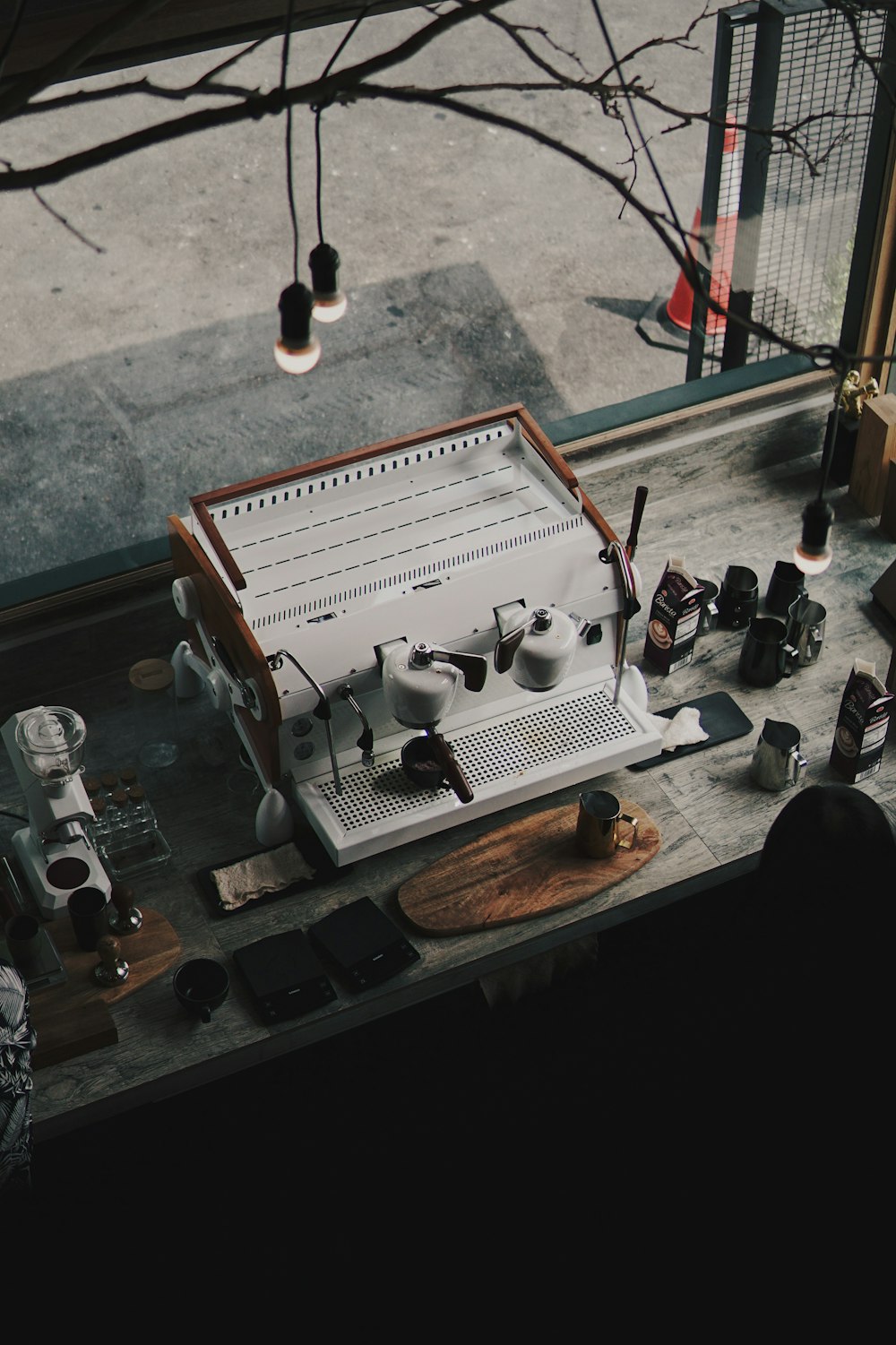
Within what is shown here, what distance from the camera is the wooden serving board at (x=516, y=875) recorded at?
8.32 ft

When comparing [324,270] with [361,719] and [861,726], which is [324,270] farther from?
[861,726]

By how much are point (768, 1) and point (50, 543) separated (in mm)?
1715

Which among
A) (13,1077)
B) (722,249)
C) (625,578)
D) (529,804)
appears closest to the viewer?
(13,1077)

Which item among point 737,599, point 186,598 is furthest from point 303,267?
point 737,599

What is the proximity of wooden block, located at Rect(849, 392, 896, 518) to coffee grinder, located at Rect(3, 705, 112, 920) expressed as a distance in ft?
5.82

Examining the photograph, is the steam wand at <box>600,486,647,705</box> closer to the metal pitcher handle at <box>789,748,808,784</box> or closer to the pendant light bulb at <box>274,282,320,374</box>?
the metal pitcher handle at <box>789,748,808,784</box>

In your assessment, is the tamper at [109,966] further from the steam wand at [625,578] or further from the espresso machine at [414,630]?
the steam wand at [625,578]

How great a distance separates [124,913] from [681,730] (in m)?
1.07

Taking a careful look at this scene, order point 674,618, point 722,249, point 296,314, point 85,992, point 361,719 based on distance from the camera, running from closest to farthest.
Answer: point 296,314 → point 85,992 → point 361,719 → point 674,618 → point 722,249

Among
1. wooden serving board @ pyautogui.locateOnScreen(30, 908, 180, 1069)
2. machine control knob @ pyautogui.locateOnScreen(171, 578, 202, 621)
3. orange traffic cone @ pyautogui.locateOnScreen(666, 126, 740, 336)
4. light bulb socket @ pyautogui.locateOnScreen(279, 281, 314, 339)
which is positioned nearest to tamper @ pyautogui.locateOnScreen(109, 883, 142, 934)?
wooden serving board @ pyautogui.locateOnScreen(30, 908, 180, 1069)

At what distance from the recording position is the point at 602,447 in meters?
3.20

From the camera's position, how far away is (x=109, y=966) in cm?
243

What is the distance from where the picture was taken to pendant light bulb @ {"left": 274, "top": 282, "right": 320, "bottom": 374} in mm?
1828

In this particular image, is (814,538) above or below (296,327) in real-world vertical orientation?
below
